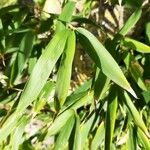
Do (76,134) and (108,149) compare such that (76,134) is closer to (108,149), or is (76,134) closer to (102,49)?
(108,149)

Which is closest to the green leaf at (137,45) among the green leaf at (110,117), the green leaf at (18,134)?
the green leaf at (110,117)

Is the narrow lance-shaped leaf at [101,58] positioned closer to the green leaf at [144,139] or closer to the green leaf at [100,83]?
the green leaf at [100,83]

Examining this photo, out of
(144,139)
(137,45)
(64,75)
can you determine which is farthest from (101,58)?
(144,139)

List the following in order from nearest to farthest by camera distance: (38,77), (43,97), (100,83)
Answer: (38,77), (100,83), (43,97)

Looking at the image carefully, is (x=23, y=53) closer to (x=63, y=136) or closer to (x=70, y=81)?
(x=70, y=81)

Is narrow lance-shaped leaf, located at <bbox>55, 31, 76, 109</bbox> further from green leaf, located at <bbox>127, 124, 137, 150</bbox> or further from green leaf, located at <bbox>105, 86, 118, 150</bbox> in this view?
green leaf, located at <bbox>127, 124, 137, 150</bbox>

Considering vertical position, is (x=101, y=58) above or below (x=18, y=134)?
above
